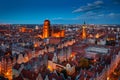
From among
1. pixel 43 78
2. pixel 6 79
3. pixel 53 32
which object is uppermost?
pixel 53 32

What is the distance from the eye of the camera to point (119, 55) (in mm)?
29422

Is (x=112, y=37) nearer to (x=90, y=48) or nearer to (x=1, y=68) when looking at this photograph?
(x=90, y=48)

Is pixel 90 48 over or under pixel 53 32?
under

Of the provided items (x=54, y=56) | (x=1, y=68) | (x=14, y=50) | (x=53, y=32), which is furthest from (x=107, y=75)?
(x=53, y=32)

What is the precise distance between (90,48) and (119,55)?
10800 millimetres

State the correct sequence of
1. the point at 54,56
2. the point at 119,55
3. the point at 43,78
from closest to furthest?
the point at 43,78 → the point at 54,56 → the point at 119,55

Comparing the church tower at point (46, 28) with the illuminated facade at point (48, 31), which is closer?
the church tower at point (46, 28)

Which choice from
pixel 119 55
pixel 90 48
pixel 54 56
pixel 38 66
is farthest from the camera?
pixel 90 48

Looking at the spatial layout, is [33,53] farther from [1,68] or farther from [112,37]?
[112,37]

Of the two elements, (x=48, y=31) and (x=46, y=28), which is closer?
(x=46, y=28)

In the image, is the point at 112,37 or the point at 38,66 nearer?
the point at 38,66

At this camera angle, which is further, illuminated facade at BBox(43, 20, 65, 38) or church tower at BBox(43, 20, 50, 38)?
illuminated facade at BBox(43, 20, 65, 38)

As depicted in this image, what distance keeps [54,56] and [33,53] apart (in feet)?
21.4

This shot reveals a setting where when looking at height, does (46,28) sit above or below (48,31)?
above
